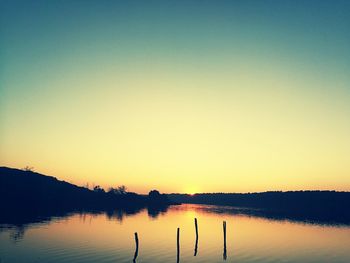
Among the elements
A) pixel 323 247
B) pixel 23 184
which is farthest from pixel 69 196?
pixel 323 247

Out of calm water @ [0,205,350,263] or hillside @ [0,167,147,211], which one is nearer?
calm water @ [0,205,350,263]

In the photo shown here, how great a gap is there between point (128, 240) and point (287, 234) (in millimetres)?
41288

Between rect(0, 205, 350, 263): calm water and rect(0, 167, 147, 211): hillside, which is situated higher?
rect(0, 167, 147, 211): hillside

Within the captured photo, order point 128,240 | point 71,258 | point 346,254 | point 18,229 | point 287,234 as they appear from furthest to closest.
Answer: point 287,234 → point 18,229 → point 128,240 → point 346,254 → point 71,258

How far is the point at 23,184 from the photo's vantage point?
181625 millimetres

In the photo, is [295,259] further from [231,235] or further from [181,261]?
[231,235]

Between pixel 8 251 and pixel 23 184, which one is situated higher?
pixel 23 184

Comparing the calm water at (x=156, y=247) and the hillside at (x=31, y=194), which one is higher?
the hillside at (x=31, y=194)

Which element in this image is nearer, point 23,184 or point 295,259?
point 295,259

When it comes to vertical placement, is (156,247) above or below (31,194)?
below

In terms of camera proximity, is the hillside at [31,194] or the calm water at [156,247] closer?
the calm water at [156,247]

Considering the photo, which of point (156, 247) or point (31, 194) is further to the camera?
point (31, 194)

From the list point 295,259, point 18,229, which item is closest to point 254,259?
point 295,259

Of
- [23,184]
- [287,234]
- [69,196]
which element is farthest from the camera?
[69,196]
